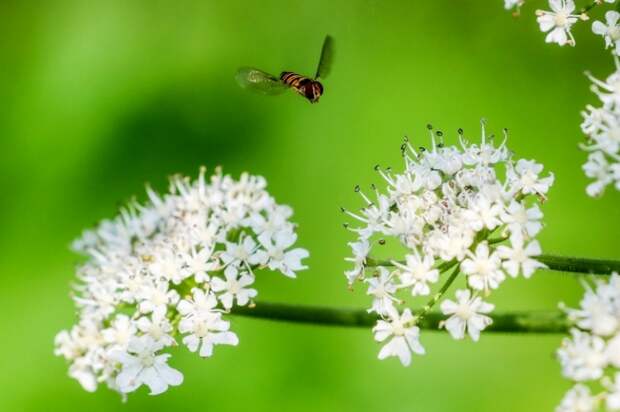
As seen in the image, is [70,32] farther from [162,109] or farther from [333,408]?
[333,408]

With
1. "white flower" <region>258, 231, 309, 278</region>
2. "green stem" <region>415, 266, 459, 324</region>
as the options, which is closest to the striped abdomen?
"white flower" <region>258, 231, 309, 278</region>

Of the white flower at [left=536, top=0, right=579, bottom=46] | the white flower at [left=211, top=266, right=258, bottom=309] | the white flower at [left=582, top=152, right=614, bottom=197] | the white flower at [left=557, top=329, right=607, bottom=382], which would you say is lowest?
the white flower at [left=557, top=329, right=607, bottom=382]

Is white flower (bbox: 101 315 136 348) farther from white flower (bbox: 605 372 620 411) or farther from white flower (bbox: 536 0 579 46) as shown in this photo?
white flower (bbox: 536 0 579 46)

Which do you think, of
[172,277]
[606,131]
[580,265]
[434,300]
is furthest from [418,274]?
[172,277]

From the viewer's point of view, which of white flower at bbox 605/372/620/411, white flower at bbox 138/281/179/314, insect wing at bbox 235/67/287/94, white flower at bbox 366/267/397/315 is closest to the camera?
white flower at bbox 605/372/620/411

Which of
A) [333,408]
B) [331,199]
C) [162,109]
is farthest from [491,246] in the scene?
[162,109]

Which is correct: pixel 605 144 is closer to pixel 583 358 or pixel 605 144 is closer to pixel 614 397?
pixel 583 358

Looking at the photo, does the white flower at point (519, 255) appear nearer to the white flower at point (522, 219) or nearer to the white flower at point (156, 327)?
the white flower at point (522, 219)
